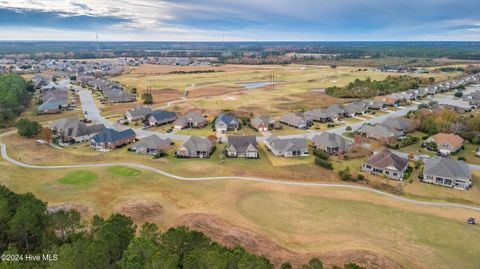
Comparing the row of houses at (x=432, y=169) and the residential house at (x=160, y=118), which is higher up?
the residential house at (x=160, y=118)

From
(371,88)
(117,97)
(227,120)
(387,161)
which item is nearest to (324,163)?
(387,161)

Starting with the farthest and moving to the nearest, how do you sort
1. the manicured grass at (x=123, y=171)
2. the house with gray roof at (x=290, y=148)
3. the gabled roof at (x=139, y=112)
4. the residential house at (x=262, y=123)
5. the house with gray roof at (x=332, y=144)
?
the gabled roof at (x=139, y=112), the residential house at (x=262, y=123), the house with gray roof at (x=332, y=144), the house with gray roof at (x=290, y=148), the manicured grass at (x=123, y=171)

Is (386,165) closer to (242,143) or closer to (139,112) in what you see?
(242,143)

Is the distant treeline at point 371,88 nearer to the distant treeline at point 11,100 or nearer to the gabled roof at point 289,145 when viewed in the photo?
the gabled roof at point 289,145

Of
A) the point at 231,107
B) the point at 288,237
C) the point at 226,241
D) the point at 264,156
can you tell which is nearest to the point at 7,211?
the point at 226,241

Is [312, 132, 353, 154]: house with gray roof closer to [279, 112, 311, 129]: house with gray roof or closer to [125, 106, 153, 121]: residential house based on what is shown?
[279, 112, 311, 129]: house with gray roof

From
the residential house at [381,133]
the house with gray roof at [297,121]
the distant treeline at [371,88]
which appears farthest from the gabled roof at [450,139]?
the distant treeline at [371,88]

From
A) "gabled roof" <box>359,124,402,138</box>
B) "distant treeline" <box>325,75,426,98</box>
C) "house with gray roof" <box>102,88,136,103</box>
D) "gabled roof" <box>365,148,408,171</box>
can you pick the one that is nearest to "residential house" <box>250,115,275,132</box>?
"gabled roof" <box>359,124,402,138</box>

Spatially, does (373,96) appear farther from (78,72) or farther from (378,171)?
(78,72)
